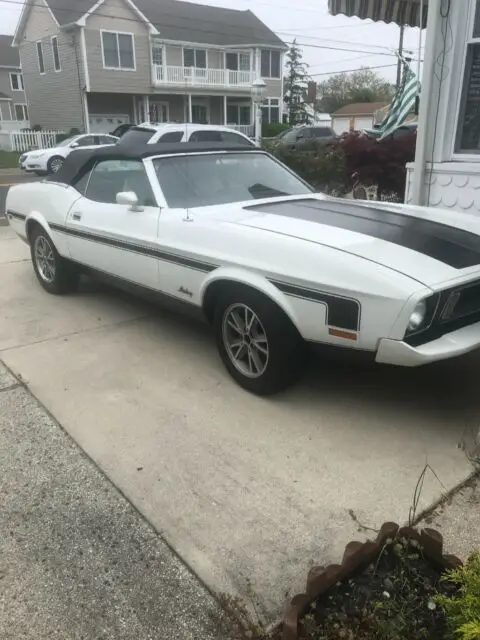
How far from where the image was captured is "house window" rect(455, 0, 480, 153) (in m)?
5.41

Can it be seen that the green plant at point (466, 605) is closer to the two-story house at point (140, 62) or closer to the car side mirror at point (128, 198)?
the car side mirror at point (128, 198)

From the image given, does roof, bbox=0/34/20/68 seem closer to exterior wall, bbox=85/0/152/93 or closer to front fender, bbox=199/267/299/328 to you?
exterior wall, bbox=85/0/152/93

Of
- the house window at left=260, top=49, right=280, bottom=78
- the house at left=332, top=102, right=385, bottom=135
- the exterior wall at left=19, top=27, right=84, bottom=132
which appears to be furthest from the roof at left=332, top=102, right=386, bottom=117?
the exterior wall at left=19, top=27, right=84, bottom=132

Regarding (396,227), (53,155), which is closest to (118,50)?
(53,155)

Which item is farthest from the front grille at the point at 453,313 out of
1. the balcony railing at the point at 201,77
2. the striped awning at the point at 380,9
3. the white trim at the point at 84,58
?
the balcony railing at the point at 201,77

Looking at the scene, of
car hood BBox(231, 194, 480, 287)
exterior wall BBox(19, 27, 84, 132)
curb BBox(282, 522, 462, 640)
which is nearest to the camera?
curb BBox(282, 522, 462, 640)

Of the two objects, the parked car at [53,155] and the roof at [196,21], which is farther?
the roof at [196,21]

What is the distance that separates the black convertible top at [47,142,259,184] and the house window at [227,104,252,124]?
3327 cm

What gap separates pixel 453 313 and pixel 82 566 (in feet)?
7.23

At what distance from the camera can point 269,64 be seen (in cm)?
3703

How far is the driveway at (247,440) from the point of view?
2428 millimetres

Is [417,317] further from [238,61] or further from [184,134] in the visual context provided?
[238,61]

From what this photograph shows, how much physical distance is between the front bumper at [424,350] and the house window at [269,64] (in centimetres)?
3734

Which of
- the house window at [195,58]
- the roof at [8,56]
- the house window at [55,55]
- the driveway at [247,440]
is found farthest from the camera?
the roof at [8,56]
